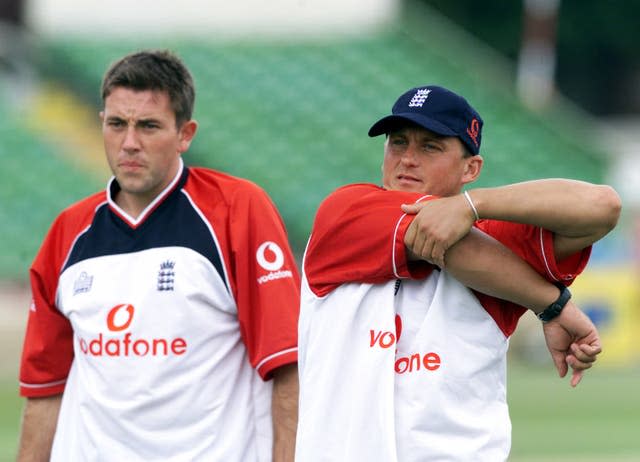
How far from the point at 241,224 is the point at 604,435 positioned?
371 inches

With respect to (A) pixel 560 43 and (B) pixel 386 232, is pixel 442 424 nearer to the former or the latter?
(B) pixel 386 232

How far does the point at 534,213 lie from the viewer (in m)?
3.38

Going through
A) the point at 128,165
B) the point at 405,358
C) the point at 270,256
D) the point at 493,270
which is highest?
the point at 128,165

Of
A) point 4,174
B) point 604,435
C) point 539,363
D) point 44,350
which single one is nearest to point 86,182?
point 4,174

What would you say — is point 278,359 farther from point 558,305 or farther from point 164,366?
point 558,305

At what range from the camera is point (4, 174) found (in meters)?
20.5

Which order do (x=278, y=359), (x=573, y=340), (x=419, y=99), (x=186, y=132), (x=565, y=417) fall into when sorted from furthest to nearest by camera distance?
(x=565, y=417) < (x=186, y=132) < (x=278, y=359) < (x=419, y=99) < (x=573, y=340)

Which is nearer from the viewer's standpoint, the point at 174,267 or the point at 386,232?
the point at 386,232

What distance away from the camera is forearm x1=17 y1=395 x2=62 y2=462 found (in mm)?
4594

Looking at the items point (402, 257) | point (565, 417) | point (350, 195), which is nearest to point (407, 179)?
point (350, 195)

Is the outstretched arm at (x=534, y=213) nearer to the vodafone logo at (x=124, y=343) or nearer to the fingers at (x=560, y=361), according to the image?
the fingers at (x=560, y=361)

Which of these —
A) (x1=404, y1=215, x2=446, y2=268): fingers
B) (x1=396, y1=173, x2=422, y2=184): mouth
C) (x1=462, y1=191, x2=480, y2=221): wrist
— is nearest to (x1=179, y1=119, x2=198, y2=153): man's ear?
(x1=396, y1=173, x2=422, y2=184): mouth

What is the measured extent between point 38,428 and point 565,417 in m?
10.2

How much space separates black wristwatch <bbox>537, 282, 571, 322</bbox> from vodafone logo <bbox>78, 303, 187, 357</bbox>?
4.19ft
